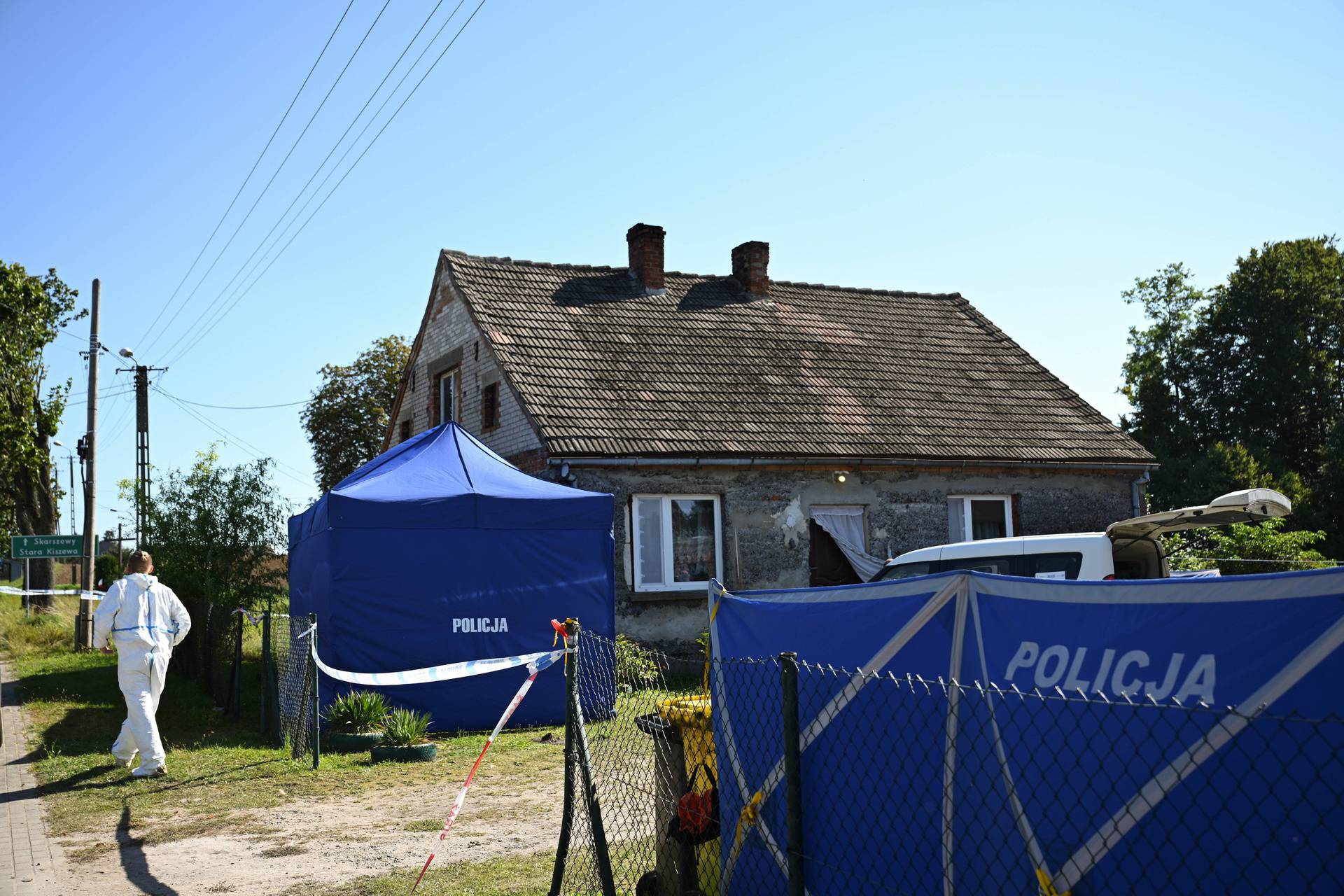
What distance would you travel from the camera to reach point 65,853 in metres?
7.58

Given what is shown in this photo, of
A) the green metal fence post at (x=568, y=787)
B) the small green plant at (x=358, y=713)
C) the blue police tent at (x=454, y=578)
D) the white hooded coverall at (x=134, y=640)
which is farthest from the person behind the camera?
the blue police tent at (x=454, y=578)

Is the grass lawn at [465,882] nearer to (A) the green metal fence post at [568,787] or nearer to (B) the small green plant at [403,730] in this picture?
(A) the green metal fence post at [568,787]

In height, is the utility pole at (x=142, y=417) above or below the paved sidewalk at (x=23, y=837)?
above

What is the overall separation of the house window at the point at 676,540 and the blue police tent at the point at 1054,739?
512 inches

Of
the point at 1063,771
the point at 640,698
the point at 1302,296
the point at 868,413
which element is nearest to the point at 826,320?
the point at 868,413

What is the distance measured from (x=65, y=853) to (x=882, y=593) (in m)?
6.06

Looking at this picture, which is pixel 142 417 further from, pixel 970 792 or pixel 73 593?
pixel 970 792

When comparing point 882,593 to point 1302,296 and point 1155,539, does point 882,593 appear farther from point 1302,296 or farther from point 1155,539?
point 1302,296

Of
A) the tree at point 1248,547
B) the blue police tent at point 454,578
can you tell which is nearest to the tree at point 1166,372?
the tree at point 1248,547

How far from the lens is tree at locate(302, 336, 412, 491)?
4678 cm

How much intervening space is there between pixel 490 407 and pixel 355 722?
9.64m

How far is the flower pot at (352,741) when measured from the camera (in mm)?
11484

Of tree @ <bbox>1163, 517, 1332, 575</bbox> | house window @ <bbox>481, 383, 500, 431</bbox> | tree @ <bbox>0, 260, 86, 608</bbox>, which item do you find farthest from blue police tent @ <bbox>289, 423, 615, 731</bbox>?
tree @ <bbox>0, 260, 86, 608</bbox>

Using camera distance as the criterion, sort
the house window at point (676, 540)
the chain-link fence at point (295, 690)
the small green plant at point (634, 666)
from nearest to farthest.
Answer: the chain-link fence at point (295, 690), the small green plant at point (634, 666), the house window at point (676, 540)
